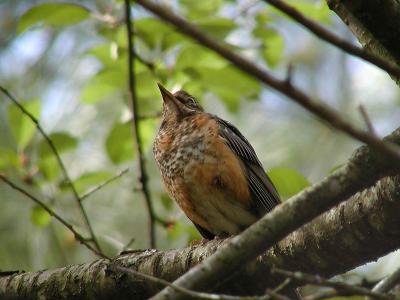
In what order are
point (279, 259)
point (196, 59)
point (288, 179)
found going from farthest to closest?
point (196, 59) < point (288, 179) < point (279, 259)

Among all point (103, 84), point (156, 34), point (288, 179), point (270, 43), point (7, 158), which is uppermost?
point (156, 34)

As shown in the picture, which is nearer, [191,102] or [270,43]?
[270,43]

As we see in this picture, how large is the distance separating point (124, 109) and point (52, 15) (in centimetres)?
122

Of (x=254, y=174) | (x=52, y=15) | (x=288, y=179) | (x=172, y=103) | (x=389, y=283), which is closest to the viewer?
(x=389, y=283)

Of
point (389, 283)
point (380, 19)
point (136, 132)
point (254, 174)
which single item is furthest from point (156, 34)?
point (389, 283)

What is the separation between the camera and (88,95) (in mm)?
5363

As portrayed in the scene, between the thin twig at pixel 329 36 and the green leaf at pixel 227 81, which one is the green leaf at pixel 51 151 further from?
the thin twig at pixel 329 36

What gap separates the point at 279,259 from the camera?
366 cm

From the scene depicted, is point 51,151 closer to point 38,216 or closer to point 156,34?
point 38,216

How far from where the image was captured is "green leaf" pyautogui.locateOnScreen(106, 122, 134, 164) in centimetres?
523

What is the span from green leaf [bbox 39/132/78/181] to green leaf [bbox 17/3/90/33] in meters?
0.82

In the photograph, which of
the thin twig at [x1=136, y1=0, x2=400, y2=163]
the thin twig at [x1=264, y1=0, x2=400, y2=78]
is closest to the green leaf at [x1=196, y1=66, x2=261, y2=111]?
the thin twig at [x1=264, y1=0, x2=400, y2=78]

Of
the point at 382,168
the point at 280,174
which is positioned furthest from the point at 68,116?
the point at 382,168

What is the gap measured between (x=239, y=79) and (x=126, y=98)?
97cm
